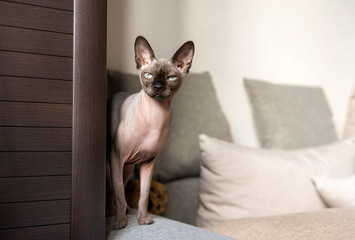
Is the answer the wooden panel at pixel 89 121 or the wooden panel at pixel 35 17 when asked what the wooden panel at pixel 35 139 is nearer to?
the wooden panel at pixel 89 121

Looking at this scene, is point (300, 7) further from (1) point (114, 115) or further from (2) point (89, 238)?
(2) point (89, 238)

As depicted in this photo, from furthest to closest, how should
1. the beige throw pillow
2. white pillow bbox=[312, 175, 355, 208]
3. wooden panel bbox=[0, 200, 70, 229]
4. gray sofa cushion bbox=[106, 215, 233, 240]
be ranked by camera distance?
the beige throw pillow → white pillow bbox=[312, 175, 355, 208] → gray sofa cushion bbox=[106, 215, 233, 240] → wooden panel bbox=[0, 200, 70, 229]

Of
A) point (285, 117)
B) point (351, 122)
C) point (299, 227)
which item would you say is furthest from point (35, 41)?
point (351, 122)

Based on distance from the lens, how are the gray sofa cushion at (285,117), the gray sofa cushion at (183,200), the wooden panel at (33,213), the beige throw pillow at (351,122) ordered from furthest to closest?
the beige throw pillow at (351,122)
the gray sofa cushion at (285,117)
the gray sofa cushion at (183,200)
the wooden panel at (33,213)

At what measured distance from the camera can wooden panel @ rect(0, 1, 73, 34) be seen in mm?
815

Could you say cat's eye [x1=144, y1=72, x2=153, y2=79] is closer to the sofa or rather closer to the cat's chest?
the cat's chest

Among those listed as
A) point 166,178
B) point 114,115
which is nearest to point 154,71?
point 114,115

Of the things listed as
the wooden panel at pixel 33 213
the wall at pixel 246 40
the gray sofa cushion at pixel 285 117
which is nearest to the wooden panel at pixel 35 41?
the wooden panel at pixel 33 213

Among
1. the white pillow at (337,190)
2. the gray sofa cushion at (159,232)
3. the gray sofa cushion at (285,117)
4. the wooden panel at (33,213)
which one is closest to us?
the wooden panel at (33,213)

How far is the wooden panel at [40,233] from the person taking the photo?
2.66ft

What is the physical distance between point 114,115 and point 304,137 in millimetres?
1154

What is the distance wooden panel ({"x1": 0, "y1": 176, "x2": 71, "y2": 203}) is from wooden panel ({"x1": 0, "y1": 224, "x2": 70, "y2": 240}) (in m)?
0.07

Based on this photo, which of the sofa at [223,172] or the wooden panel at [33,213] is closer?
the wooden panel at [33,213]

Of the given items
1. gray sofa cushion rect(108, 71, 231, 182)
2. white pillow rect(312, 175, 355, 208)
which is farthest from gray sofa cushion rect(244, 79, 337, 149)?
white pillow rect(312, 175, 355, 208)
